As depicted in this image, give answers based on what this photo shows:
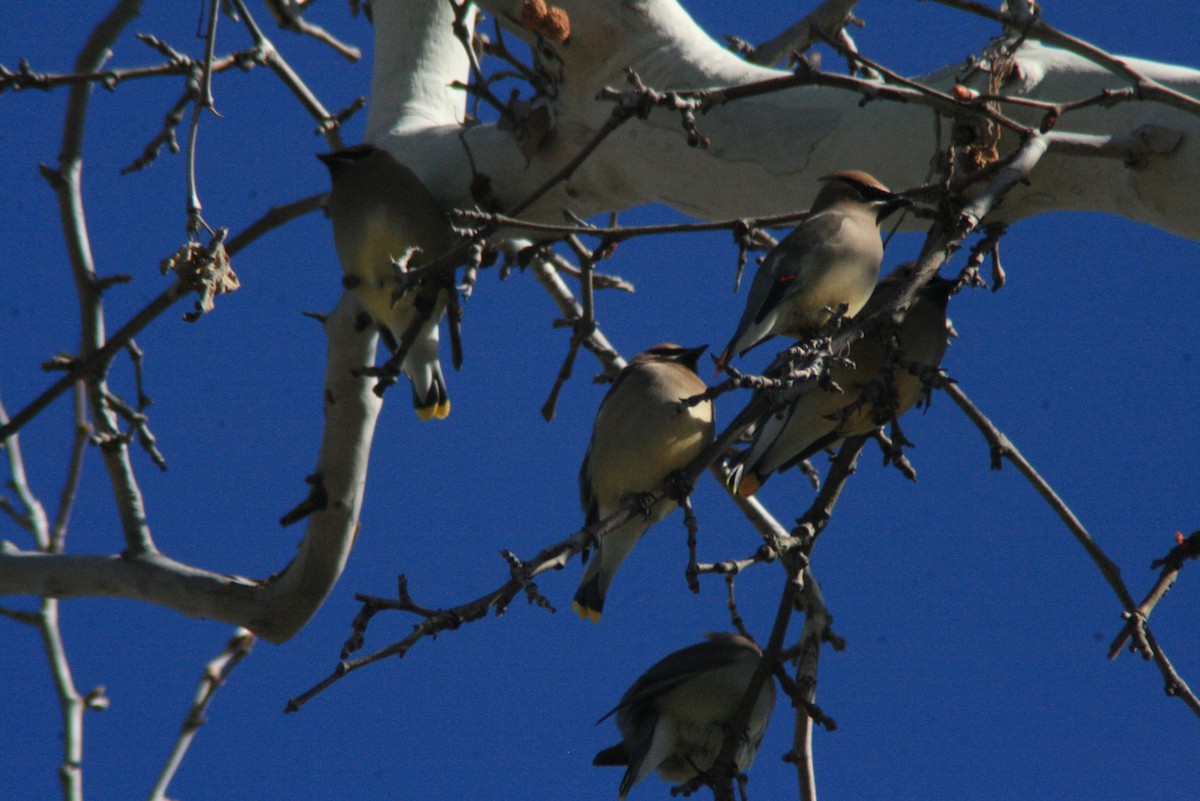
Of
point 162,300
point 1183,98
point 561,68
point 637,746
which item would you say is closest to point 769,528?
point 637,746

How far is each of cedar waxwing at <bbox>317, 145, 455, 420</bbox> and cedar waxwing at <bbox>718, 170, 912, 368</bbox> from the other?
846 millimetres

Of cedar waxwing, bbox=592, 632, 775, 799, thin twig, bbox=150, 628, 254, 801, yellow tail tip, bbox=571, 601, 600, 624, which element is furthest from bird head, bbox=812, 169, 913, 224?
thin twig, bbox=150, 628, 254, 801

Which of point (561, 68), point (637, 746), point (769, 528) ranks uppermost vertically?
point (561, 68)

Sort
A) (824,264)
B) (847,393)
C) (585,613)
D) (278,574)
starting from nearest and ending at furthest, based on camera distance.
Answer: (824,264) < (847,393) < (585,613) < (278,574)

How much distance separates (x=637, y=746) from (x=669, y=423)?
87 centimetres

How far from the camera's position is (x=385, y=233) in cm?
317

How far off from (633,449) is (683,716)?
0.77 meters

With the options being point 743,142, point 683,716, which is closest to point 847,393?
point 743,142

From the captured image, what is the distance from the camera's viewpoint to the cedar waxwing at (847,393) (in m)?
2.64

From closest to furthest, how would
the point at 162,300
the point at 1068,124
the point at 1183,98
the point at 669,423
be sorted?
the point at 1183,98, the point at 1068,124, the point at 669,423, the point at 162,300

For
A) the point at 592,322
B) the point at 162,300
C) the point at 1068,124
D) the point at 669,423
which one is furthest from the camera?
the point at 592,322

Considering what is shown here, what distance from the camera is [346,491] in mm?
3605

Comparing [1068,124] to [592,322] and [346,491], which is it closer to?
[592,322]

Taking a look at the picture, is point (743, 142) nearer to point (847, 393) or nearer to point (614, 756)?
point (847, 393)
